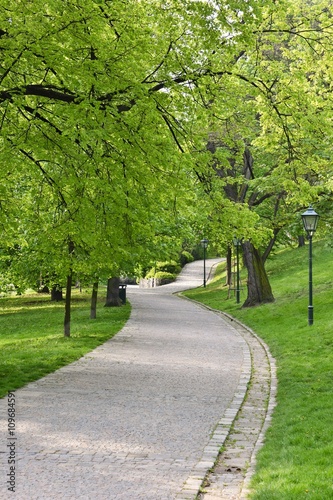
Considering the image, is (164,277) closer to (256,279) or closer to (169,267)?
(169,267)

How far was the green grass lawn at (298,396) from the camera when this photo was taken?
6.25m

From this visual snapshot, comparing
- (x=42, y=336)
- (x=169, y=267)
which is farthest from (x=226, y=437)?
(x=169, y=267)

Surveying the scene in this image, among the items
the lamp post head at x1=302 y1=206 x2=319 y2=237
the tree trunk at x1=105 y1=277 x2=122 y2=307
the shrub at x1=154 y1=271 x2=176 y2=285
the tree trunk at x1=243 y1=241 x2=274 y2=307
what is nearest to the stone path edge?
the lamp post head at x1=302 y1=206 x2=319 y2=237

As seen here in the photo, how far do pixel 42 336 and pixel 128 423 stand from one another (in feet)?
45.5

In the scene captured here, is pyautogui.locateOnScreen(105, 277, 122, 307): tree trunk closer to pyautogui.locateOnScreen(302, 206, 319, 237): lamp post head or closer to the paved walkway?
pyautogui.locateOnScreen(302, 206, 319, 237): lamp post head

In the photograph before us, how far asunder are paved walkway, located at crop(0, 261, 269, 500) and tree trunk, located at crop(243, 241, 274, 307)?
1068cm

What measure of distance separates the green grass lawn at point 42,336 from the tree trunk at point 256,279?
5410 millimetres

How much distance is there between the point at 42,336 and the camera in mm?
22297

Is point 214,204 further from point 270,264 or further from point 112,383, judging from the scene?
point 270,264

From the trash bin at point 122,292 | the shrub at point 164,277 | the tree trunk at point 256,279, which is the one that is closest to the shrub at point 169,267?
the shrub at point 164,277

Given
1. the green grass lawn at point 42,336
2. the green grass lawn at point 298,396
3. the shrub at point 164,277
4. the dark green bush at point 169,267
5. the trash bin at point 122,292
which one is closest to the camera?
the green grass lawn at point 298,396

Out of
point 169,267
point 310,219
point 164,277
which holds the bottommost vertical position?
point 164,277

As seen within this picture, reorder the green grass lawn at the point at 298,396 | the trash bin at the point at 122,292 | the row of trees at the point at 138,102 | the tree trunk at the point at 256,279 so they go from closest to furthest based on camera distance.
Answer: the green grass lawn at the point at 298,396 → the row of trees at the point at 138,102 → the tree trunk at the point at 256,279 → the trash bin at the point at 122,292

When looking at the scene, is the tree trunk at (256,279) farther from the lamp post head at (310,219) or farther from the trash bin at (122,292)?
the trash bin at (122,292)
